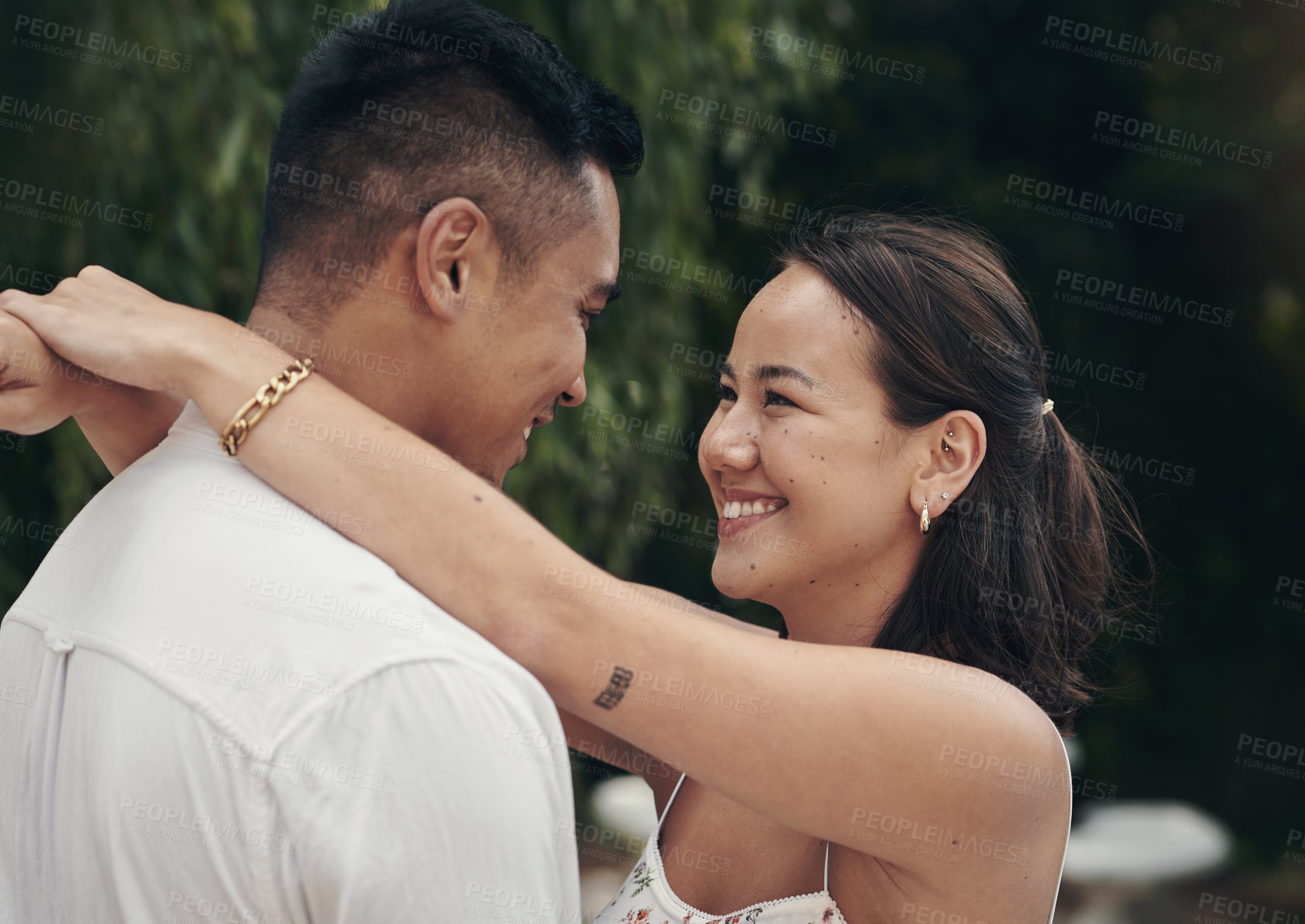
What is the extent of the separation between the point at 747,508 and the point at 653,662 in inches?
25.7

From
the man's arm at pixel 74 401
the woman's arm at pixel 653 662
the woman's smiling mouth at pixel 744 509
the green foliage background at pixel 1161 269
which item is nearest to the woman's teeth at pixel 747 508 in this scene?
the woman's smiling mouth at pixel 744 509

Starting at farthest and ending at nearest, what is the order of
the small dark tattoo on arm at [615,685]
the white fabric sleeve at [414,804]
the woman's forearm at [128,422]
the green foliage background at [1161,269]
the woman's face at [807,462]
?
the green foliage background at [1161,269] < the woman's face at [807,462] < the woman's forearm at [128,422] < the small dark tattoo on arm at [615,685] < the white fabric sleeve at [414,804]

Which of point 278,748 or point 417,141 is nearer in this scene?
point 278,748

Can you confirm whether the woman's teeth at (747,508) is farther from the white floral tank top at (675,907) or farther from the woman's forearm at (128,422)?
the woman's forearm at (128,422)

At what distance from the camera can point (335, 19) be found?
3217 millimetres

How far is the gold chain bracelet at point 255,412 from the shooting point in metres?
1.39

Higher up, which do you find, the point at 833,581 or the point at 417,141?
the point at 417,141

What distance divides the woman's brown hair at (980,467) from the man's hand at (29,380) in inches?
Result: 51.6

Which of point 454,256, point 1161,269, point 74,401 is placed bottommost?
point 74,401

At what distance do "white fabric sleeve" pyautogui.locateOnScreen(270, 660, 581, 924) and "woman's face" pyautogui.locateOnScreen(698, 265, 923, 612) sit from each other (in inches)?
36.0

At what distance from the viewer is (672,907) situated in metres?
1.99

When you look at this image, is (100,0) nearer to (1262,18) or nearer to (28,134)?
(28,134)

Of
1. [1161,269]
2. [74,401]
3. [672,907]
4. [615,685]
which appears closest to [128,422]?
[74,401]

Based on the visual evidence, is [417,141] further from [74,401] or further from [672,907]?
[672,907]
